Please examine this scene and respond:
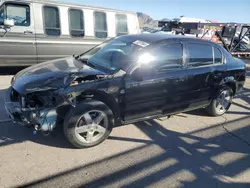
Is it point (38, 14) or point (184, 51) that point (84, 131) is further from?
point (38, 14)

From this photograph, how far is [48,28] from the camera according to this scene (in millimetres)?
6746

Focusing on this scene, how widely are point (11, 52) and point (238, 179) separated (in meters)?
6.18

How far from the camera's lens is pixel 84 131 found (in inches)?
129

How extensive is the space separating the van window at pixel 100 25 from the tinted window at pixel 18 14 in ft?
6.81

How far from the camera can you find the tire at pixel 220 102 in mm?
4656

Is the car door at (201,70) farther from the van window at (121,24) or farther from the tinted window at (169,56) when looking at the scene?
the van window at (121,24)

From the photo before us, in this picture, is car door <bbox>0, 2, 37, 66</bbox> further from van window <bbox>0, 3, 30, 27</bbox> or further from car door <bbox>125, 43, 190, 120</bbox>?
car door <bbox>125, 43, 190, 120</bbox>

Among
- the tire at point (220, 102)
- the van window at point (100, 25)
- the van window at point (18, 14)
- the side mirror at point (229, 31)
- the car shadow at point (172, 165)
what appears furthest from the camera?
the side mirror at point (229, 31)

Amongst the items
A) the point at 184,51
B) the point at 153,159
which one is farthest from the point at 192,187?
the point at 184,51

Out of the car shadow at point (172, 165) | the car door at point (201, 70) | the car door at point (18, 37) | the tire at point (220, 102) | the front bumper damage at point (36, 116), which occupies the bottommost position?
the car shadow at point (172, 165)

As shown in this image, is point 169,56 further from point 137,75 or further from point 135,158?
point 135,158

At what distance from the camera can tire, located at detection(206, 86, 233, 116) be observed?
183 inches

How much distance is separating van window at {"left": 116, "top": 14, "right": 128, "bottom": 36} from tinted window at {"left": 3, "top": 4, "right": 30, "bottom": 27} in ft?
9.29

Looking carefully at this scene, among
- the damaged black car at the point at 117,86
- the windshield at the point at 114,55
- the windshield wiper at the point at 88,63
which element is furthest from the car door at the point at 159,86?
the windshield wiper at the point at 88,63
